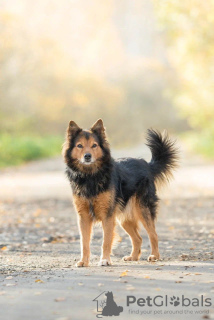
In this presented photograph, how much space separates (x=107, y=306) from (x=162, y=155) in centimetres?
430

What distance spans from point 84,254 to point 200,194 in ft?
37.7

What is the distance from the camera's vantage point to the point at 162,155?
31.5 feet

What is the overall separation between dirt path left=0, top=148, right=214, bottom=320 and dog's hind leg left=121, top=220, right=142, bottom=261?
155 mm

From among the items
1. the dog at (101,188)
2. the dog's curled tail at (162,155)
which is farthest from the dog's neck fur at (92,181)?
the dog's curled tail at (162,155)

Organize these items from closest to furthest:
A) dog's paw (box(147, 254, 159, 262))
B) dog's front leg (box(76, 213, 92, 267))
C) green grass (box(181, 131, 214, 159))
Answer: dog's front leg (box(76, 213, 92, 267)), dog's paw (box(147, 254, 159, 262)), green grass (box(181, 131, 214, 159))

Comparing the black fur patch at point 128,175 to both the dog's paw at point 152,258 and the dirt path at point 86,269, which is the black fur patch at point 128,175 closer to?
the dog's paw at point 152,258

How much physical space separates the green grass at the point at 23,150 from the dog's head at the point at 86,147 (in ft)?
76.7

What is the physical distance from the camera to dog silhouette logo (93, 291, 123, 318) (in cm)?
546

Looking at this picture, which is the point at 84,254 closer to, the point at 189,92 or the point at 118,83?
the point at 189,92

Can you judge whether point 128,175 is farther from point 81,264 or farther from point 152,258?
point 81,264

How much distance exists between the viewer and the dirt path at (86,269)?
5.64m

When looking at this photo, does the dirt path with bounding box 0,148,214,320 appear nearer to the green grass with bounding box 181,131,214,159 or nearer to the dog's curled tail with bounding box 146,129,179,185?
the dog's curled tail with bounding box 146,129,179,185

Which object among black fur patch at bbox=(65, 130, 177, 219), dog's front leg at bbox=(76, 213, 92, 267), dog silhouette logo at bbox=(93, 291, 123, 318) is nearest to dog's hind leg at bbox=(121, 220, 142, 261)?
black fur patch at bbox=(65, 130, 177, 219)

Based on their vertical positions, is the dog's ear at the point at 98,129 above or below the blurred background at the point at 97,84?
below
